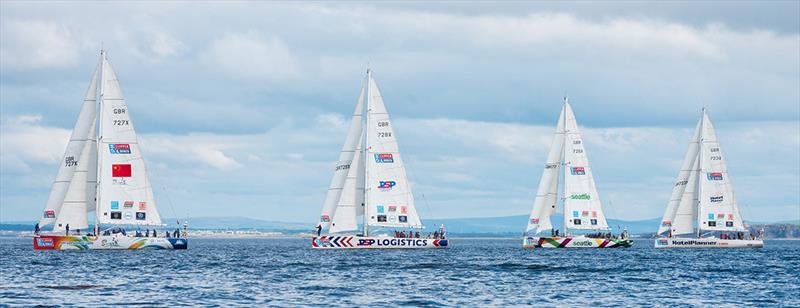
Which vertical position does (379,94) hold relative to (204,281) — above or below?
above

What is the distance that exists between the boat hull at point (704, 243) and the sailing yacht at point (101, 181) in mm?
61414

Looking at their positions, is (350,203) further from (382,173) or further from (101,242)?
(101,242)

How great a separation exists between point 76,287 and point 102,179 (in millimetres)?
43841

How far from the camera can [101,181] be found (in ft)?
347

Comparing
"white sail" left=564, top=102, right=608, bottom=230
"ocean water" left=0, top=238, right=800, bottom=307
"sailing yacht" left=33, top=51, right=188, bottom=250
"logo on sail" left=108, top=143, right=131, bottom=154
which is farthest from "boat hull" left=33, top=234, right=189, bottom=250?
"white sail" left=564, top=102, right=608, bottom=230

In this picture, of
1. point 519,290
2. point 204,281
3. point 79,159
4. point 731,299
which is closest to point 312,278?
point 204,281

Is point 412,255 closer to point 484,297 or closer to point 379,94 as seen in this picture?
point 379,94

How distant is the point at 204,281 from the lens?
2717 inches

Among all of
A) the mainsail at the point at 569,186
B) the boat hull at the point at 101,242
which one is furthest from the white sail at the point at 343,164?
the mainsail at the point at 569,186

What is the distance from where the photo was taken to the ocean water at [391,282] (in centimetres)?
5759

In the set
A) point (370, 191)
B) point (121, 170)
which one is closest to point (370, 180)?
point (370, 191)

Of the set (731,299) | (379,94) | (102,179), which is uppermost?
(379,94)

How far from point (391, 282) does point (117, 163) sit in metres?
44.4

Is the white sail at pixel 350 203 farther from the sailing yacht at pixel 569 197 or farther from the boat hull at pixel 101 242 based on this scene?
the sailing yacht at pixel 569 197
